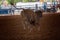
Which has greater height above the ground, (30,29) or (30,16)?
(30,16)

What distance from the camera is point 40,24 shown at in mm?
1569

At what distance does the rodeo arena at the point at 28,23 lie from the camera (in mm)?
1467

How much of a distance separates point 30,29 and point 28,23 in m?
0.08

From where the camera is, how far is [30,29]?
1521mm

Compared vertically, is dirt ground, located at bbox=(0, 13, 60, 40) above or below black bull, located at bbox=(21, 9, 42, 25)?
below

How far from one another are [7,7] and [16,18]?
9.7 inches

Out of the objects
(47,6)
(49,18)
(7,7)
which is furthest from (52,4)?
(7,7)

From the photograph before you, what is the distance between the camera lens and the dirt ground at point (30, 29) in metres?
1.47

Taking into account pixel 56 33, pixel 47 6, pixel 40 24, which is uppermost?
pixel 47 6

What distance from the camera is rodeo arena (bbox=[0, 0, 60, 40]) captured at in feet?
4.81

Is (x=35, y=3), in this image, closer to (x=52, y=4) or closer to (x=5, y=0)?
(x=52, y=4)

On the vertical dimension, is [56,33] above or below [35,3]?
below

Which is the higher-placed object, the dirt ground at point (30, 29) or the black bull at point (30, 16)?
the black bull at point (30, 16)

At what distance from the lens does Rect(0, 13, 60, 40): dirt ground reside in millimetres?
1469
